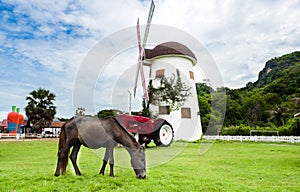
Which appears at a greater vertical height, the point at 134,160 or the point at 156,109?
the point at 156,109

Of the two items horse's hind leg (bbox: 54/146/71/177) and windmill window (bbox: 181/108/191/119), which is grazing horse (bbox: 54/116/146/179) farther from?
windmill window (bbox: 181/108/191/119)

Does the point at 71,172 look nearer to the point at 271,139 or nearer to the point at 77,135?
the point at 77,135

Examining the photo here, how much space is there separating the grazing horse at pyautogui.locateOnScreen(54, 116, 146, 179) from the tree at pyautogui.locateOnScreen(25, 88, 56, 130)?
35.2 metres

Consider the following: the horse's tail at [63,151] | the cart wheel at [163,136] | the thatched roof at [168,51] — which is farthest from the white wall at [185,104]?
the horse's tail at [63,151]

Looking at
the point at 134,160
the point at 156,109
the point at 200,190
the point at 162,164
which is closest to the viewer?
the point at 200,190

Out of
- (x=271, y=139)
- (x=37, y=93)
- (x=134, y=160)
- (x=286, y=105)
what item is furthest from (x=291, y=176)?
(x=37, y=93)

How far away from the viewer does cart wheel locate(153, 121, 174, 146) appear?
16.5m

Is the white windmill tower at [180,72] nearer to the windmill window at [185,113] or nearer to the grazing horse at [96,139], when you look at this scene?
the windmill window at [185,113]

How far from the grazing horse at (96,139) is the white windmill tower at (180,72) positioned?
17544 millimetres

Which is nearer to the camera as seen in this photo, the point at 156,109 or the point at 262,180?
the point at 262,180

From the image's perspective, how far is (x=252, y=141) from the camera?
25234 mm

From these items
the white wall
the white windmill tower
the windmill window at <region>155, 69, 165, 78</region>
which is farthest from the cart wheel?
the windmill window at <region>155, 69, 165, 78</region>

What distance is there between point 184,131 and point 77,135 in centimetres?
2164

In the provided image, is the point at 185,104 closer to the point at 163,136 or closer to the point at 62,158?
the point at 163,136
